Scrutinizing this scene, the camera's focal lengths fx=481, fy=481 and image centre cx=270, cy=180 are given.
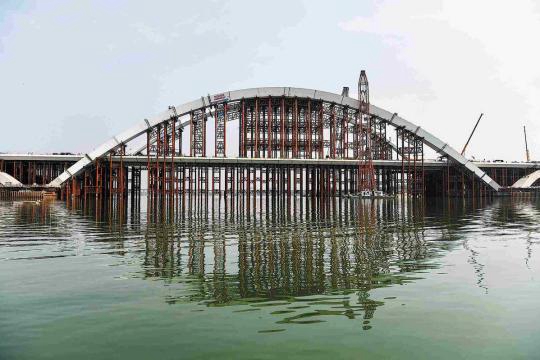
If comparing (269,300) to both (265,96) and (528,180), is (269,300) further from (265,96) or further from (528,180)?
(528,180)

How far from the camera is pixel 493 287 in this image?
1712 cm

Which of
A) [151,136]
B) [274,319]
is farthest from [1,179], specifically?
[274,319]

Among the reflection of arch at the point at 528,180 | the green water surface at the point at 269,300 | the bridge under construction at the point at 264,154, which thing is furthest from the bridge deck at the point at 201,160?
the green water surface at the point at 269,300

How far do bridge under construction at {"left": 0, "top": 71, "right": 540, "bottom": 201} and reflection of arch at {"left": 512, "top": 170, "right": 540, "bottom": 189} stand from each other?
0.90m

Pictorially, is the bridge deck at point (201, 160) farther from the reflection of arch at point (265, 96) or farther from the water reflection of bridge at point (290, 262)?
the water reflection of bridge at point (290, 262)

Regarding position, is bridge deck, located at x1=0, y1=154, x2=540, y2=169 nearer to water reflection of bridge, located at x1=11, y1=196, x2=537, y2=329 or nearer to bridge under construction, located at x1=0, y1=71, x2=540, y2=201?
bridge under construction, located at x1=0, y1=71, x2=540, y2=201

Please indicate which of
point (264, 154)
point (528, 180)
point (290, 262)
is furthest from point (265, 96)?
point (290, 262)

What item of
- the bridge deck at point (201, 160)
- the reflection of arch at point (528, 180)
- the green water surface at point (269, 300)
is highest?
the bridge deck at point (201, 160)

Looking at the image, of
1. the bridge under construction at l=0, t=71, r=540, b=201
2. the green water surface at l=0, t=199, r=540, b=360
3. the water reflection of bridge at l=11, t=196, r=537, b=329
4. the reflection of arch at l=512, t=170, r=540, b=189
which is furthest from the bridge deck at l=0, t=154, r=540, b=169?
the green water surface at l=0, t=199, r=540, b=360

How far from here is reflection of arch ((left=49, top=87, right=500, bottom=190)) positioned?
12319cm

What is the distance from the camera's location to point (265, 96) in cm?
13538

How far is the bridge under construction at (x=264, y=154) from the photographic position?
126 metres

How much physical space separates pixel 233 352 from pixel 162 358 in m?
1.53

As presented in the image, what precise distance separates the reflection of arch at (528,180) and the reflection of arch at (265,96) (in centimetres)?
1589
